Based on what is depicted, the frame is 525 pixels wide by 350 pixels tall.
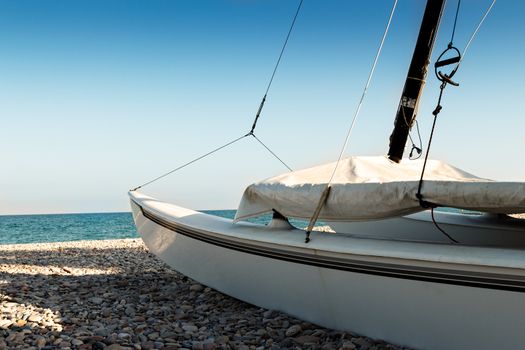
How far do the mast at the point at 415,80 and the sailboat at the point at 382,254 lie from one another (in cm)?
1

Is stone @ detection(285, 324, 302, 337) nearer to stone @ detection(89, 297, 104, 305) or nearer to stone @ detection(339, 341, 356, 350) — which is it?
stone @ detection(339, 341, 356, 350)

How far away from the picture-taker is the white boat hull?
2.64 metres

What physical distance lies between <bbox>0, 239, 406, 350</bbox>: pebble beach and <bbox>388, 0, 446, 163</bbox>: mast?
97.4 inches

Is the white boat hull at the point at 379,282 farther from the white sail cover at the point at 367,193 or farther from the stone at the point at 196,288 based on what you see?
the stone at the point at 196,288

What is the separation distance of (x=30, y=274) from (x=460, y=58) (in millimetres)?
6091

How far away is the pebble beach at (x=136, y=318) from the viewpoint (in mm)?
3408

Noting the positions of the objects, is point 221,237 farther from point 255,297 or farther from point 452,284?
point 452,284

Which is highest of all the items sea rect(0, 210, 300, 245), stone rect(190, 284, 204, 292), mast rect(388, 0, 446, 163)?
mast rect(388, 0, 446, 163)

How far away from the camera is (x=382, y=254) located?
3033mm

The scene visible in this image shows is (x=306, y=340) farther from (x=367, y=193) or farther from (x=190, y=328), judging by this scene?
(x=367, y=193)

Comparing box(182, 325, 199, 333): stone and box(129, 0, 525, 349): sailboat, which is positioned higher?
box(129, 0, 525, 349): sailboat

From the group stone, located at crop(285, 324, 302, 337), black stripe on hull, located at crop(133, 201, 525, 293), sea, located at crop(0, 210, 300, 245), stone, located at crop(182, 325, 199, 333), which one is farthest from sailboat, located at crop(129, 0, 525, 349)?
sea, located at crop(0, 210, 300, 245)

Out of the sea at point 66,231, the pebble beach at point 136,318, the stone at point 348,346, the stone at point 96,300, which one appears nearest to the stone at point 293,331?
the pebble beach at point 136,318

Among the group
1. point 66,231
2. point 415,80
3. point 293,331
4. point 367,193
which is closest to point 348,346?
point 293,331
